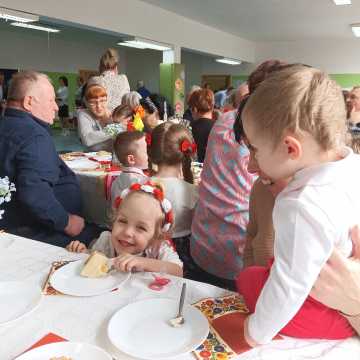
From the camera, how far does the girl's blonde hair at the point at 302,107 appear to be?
764mm

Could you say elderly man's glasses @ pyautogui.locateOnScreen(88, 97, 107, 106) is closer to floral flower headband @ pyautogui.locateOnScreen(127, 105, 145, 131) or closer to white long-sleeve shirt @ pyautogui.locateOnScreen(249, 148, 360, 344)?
→ floral flower headband @ pyautogui.locateOnScreen(127, 105, 145, 131)

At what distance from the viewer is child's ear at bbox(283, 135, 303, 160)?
0.78 m

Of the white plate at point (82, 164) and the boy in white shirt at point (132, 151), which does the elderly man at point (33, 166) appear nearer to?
the boy in white shirt at point (132, 151)

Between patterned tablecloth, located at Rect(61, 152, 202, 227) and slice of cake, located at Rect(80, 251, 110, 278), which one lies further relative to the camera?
patterned tablecloth, located at Rect(61, 152, 202, 227)

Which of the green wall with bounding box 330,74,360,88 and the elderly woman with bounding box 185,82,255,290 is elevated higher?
the green wall with bounding box 330,74,360,88

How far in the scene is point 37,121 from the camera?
7.63ft

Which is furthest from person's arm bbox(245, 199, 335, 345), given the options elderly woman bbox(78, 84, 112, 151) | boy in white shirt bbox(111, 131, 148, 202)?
elderly woman bbox(78, 84, 112, 151)

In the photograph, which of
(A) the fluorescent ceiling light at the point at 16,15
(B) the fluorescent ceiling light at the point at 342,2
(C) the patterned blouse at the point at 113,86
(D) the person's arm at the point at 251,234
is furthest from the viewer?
(B) the fluorescent ceiling light at the point at 342,2

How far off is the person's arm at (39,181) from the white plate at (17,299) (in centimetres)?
102

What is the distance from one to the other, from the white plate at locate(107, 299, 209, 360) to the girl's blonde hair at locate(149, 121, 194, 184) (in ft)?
4.16

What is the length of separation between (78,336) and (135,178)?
62.3 inches

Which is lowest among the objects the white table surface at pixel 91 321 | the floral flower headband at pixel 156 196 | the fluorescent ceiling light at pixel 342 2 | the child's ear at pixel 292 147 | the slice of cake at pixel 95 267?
the white table surface at pixel 91 321

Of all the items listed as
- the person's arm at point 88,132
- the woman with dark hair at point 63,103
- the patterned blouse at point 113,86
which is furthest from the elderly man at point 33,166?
the woman with dark hair at point 63,103

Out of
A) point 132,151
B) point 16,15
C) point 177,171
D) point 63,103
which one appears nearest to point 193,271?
point 177,171
